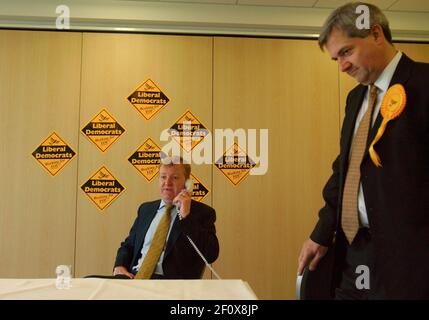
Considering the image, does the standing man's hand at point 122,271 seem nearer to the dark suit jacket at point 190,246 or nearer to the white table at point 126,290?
the dark suit jacket at point 190,246

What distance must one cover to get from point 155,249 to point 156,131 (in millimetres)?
1278

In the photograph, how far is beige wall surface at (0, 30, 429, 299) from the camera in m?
2.82

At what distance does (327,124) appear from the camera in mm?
3043

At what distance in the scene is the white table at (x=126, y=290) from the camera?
3.09 ft

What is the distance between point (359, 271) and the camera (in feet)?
4.02

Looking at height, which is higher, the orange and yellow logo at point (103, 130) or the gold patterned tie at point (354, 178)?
the orange and yellow logo at point (103, 130)

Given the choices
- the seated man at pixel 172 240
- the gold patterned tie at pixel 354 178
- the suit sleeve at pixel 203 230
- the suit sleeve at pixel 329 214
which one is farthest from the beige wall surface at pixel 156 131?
the gold patterned tie at pixel 354 178

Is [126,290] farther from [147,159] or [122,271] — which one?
[147,159]

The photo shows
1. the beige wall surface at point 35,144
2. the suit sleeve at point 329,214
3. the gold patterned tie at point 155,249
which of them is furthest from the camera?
the beige wall surface at point 35,144

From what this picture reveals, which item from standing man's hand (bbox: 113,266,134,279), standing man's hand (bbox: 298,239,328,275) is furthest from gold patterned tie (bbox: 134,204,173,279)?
standing man's hand (bbox: 298,239,328,275)

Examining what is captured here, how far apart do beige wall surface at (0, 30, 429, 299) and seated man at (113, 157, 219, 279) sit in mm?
861

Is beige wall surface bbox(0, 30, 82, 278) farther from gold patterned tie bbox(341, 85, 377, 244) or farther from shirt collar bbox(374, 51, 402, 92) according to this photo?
shirt collar bbox(374, 51, 402, 92)

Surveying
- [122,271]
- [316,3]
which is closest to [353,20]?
[122,271]

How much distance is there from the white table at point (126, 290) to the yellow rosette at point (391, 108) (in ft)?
1.85
